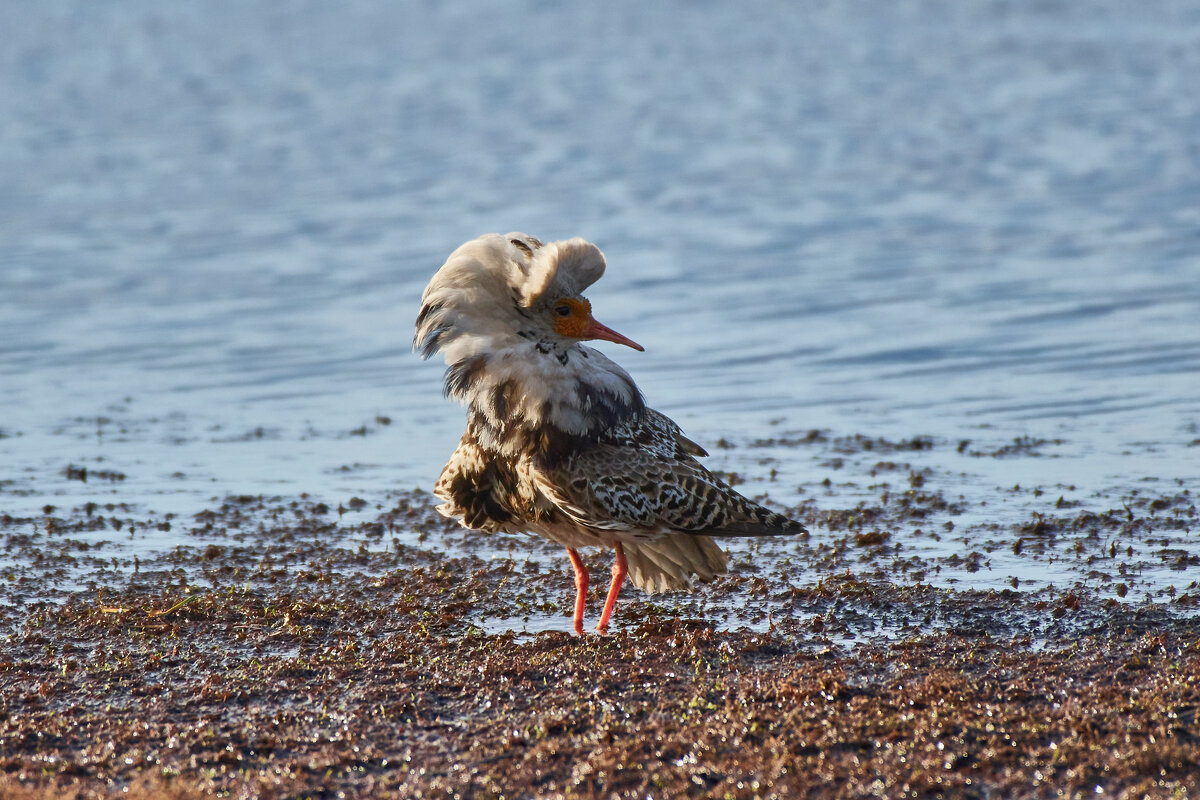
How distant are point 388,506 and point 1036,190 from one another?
13455 millimetres

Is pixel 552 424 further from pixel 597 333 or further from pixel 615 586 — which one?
pixel 615 586

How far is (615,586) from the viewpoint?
24.7 ft

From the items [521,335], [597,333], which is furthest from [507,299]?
[597,333]

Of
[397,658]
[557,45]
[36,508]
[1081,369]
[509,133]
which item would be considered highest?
[557,45]

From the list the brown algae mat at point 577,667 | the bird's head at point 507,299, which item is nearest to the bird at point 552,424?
the bird's head at point 507,299

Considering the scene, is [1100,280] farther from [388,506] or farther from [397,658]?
[397,658]

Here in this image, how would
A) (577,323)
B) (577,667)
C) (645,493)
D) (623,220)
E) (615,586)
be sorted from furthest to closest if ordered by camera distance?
(623,220), (615,586), (577,323), (645,493), (577,667)

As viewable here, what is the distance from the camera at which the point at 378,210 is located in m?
21.3

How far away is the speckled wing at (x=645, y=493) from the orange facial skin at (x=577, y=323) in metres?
0.47

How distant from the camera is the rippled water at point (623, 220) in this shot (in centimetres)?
1195

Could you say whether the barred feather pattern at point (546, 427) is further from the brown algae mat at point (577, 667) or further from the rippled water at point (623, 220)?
the rippled water at point (623, 220)

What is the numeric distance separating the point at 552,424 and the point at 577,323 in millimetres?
515

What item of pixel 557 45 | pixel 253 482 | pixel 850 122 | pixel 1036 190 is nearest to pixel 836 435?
pixel 253 482

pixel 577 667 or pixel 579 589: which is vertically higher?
pixel 579 589
